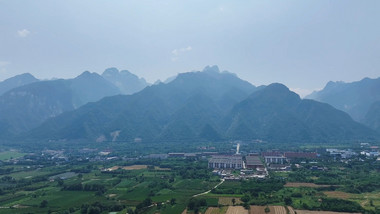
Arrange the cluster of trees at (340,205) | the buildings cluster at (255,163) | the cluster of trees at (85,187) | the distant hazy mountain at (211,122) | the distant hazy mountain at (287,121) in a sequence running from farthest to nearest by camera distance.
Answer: the distant hazy mountain at (211,122)
the distant hazy mountain at (287,121)
the buildings cluster at (255,163)
the cluster of trees at (85,187)
the cluster of trees at (340,205)

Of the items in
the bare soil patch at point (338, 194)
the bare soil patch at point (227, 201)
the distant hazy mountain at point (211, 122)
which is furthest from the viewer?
the distant hazy mountain at point (211, 122)

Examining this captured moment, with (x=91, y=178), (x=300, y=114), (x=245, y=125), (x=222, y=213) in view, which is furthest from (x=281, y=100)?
(x=222, y=213)

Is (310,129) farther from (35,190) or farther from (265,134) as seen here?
(35,190)

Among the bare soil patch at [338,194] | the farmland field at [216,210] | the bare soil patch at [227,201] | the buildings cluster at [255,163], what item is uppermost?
the buildings cluster at [255,163]

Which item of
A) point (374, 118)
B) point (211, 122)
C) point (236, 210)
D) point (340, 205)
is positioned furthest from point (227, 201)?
point (374, 118)

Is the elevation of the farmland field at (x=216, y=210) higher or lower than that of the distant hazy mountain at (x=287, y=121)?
lower

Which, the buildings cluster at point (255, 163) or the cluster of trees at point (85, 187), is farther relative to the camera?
the buildings cluster at point (255, 163)

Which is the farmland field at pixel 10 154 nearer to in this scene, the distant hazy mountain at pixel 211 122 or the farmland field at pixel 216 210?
the distant hazy mountain at pixel 211 122

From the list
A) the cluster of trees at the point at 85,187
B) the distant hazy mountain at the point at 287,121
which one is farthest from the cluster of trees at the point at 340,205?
the distant hazy mountain at the point at 287,121

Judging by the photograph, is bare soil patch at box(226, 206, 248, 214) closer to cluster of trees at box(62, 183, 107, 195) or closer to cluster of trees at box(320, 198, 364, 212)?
cluster of trees at box(320, 198, 364, 212)
